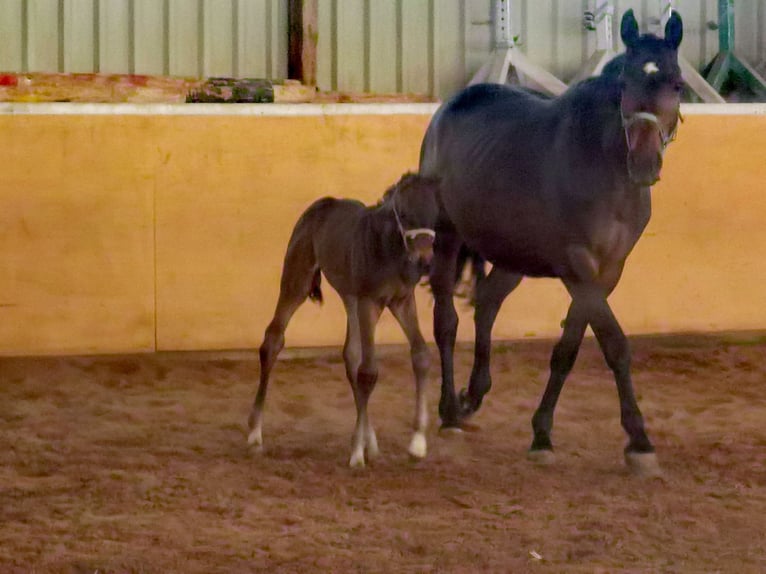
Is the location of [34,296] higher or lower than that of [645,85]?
lower

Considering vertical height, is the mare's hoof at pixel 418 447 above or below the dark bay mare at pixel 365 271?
below

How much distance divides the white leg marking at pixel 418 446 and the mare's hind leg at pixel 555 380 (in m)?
0.50

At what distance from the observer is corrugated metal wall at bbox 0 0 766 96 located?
9133 millimetres

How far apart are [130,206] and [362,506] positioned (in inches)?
157

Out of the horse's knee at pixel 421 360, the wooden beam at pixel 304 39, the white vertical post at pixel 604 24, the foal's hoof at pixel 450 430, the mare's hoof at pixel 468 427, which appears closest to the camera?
the horse's knee at pixel 421 360

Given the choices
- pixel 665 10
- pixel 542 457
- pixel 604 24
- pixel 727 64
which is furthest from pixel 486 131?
pixel 727 64

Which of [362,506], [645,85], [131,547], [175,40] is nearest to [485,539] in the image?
[362,506]

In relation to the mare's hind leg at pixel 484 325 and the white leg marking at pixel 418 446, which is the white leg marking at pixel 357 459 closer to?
the white leg marking at pixel 418 446

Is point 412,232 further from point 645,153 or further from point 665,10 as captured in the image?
point 665,10

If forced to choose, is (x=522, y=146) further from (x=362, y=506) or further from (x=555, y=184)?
(x=362, y=506)

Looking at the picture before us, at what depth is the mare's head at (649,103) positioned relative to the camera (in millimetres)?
4820

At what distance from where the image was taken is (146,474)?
500 cm

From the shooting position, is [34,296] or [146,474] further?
[34,296]

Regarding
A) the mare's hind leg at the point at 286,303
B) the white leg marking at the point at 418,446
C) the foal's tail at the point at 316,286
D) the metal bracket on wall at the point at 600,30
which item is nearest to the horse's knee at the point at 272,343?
the mare's hind leg at the point at 286,303
